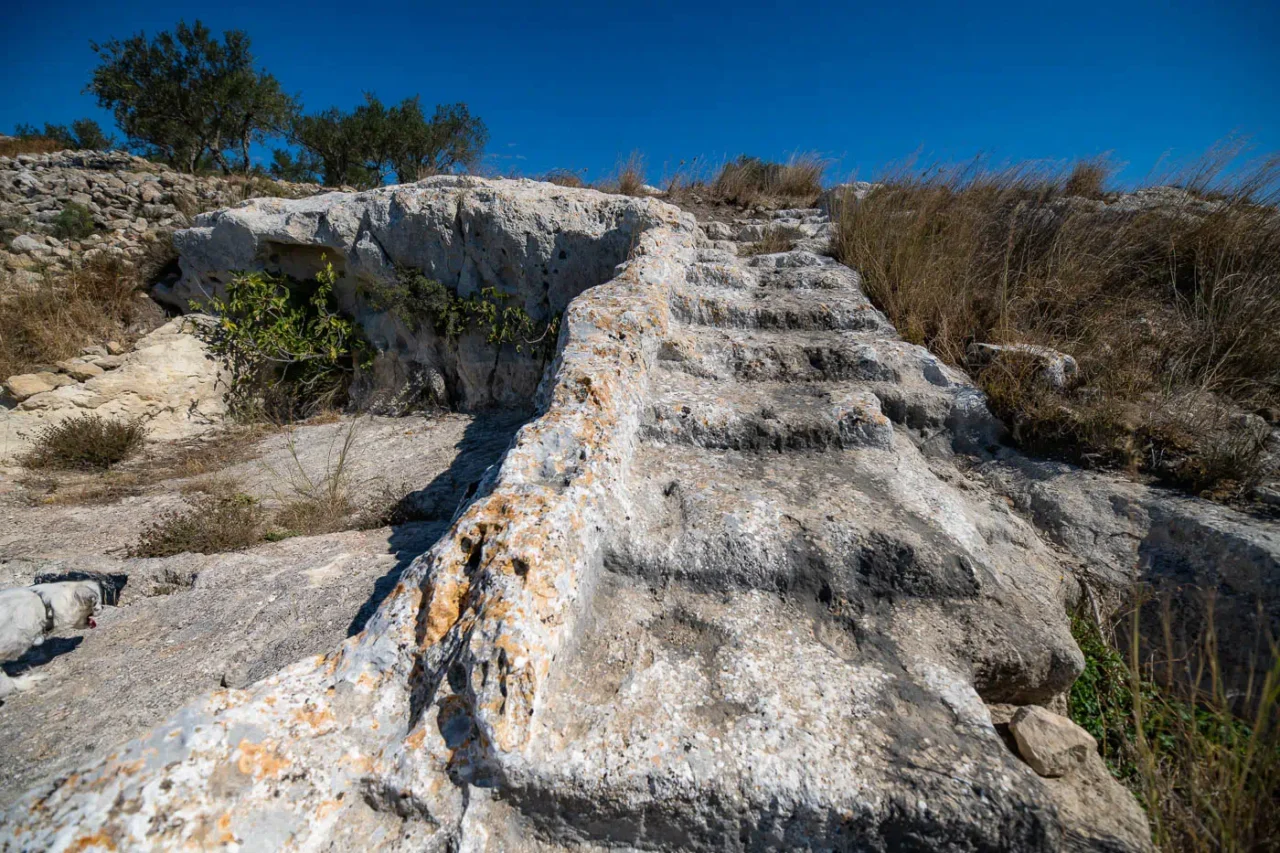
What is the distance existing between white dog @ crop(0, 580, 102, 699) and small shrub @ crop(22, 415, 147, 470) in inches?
124

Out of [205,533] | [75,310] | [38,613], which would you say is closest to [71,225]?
[75,310]

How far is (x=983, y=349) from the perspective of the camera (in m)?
3.56

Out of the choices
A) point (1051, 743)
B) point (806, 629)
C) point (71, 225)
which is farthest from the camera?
point (71, 225)

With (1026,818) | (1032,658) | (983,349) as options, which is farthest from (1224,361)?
(1026,818)

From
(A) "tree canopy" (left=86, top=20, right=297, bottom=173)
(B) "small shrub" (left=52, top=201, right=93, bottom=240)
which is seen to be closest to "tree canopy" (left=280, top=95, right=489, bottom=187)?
(A) "tree canopy" (left=86, top=20, right=297, bottom=173)

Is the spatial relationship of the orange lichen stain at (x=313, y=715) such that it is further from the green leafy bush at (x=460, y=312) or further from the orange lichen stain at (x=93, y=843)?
the green leafy bush at (x=460, y=312)

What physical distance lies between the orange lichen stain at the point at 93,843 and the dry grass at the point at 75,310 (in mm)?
6830

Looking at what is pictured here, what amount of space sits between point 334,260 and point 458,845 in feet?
21.8

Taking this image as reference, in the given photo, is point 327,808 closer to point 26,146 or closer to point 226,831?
point 226,831

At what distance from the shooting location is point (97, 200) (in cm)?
902

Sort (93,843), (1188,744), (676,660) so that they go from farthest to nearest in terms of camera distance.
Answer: (676,660) < (1188,744) < (93,843)

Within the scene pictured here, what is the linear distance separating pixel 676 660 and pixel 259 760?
3.87ft

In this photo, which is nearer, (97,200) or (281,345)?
(281,345)

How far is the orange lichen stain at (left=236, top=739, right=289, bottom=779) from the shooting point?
133 centimetres
